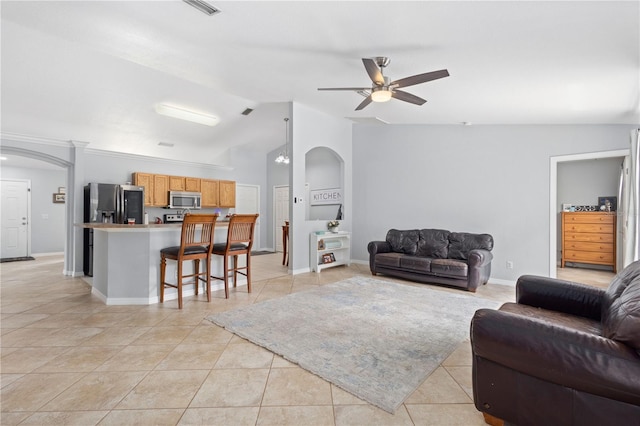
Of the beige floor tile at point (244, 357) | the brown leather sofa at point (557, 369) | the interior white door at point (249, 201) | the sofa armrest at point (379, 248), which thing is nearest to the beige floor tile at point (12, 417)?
the beige floor tile at point (244, 357)

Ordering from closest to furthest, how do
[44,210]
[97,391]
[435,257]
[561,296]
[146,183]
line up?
[97,391], [561,296], [435,257], [146,183], [44,210]

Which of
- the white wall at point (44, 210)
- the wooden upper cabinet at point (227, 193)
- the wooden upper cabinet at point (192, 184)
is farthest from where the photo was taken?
the wooden upper cabinet at point (227, 193)

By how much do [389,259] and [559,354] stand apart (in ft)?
12.4

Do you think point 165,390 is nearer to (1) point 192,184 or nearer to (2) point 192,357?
(2) point 192,357

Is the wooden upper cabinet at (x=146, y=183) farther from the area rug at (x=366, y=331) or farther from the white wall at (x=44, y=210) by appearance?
the area rug at (x=366, y=331)

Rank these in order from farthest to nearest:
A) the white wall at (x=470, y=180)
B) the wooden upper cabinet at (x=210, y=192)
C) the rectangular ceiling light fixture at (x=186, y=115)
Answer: the wooden upper cabinet at (x=210, y=192) < the rectangular ceiling light fixture at (x=186, y=115) < the white wall at (x=470, y=180)

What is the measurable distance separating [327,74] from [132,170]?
513cm

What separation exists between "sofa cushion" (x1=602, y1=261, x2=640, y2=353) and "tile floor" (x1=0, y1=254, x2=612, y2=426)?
84 cm

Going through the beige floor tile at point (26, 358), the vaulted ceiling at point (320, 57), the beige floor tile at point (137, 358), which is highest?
the vaulted ceiling at point (320, 57)

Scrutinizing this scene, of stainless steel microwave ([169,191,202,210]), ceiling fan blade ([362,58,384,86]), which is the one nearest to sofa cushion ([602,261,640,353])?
ceiling fan blade ([362,58,384,86])

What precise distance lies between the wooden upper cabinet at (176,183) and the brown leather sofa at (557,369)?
7.04 meters

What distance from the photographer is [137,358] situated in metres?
2.32

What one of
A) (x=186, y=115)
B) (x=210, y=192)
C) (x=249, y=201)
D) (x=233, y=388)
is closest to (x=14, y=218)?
(x=210, y=192)

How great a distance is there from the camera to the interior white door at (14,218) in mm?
7359
